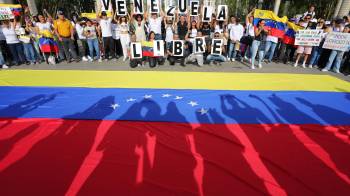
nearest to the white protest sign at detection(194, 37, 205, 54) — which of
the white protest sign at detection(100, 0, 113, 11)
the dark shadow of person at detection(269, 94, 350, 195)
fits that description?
the white protest sign at detection(100, 0, 113, 11)

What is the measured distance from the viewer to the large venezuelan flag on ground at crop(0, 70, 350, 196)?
3164 mm

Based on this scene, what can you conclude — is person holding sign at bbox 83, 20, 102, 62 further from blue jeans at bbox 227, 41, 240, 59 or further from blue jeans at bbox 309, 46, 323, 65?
blue jeans at bbox 309, 46, 323, 65

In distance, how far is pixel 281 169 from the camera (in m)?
3.42

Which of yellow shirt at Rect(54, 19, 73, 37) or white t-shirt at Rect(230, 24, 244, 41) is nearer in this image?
yellow shirt at Rect(54, 19, 73, 37)

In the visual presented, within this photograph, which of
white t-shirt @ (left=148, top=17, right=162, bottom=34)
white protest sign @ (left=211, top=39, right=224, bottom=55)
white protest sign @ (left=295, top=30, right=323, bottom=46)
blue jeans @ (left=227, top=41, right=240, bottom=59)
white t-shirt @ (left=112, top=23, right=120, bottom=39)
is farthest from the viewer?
blue jeans @ (left=227, top=41, right=240, bottom=59)

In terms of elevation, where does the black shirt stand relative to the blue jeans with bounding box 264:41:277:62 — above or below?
above

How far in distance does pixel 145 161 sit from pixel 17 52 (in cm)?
892

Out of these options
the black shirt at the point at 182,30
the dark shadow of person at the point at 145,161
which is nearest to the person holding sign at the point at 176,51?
the black shirt at the point at 182,30

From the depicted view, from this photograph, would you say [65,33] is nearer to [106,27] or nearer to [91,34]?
[91,34]

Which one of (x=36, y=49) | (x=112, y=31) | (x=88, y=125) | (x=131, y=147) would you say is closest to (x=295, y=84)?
(x=131, y=147)

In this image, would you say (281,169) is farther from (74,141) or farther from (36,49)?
(36,49)

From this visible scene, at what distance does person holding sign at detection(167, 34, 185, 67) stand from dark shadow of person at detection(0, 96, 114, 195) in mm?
4822

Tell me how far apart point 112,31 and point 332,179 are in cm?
913

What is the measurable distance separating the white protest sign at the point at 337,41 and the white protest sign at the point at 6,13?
491 inches
